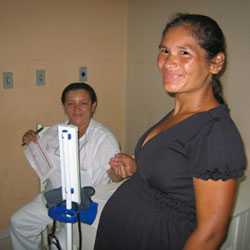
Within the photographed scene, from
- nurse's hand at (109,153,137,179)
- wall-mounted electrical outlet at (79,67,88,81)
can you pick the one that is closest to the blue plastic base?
nurse's hand at (109,153,137,179)

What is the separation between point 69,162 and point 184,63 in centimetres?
44

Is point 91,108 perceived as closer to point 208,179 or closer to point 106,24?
point 106,24

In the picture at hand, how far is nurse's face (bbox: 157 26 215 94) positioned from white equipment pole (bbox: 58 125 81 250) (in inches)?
12.4

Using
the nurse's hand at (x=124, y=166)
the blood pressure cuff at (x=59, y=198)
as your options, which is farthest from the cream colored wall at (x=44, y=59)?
the nurse's hand at (x=124, y=166)

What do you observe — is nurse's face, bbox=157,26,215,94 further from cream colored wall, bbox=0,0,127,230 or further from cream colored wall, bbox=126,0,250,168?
cream colored wall, bbox=0,0,127,230

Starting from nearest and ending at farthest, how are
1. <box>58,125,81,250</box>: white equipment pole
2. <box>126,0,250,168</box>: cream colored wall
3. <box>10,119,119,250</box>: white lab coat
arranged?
<box>58,125,81,250</box>: white equipment pole
<box>126,0,250,168</box>: cream colored wall
<box>10,119,119,250</box>: white lab coat

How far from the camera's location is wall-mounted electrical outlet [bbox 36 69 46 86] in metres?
2.04

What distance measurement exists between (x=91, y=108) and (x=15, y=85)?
21.3 inches

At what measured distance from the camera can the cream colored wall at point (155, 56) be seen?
62.0 inches

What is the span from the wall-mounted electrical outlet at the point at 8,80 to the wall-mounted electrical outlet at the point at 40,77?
0.17 metres

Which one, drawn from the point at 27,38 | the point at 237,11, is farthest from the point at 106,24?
the point at 237,11

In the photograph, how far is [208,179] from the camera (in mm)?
708

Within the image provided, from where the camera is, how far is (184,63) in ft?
2.64

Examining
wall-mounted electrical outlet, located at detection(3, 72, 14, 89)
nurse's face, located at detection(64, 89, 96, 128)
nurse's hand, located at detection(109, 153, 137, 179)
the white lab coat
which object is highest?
wall-mounted electrical outlet, located at detection(3, 72, 14, 89)
